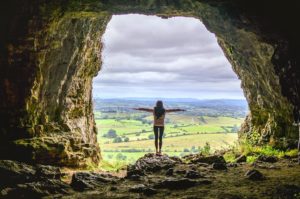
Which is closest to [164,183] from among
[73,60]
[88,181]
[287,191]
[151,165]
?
[88,181]

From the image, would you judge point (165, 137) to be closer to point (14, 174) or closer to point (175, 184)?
point (14, 174)

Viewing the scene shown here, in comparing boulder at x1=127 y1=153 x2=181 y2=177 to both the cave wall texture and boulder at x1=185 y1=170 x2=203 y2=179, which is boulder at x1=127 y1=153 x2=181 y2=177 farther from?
the cave wall texture

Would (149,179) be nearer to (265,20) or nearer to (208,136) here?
(265,20)

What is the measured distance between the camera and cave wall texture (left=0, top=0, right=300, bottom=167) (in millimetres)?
14281

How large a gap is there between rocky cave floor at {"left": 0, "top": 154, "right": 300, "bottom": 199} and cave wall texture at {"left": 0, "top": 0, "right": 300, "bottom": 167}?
330 centimetres

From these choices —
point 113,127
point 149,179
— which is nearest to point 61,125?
point 149,179

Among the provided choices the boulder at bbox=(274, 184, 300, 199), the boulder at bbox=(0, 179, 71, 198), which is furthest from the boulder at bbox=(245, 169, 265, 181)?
the boulder at bbox=(0, 179, 71, 198)

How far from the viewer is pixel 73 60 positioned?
20.1 metres

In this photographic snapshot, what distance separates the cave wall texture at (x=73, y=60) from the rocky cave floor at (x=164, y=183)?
3.30 m

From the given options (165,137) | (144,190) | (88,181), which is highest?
(144,190)

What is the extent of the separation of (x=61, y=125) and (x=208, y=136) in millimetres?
83691

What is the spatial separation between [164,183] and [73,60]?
11.6 m

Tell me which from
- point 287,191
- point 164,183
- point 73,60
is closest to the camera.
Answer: point 287,191

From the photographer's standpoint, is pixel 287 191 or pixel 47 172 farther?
pixel 47 172
